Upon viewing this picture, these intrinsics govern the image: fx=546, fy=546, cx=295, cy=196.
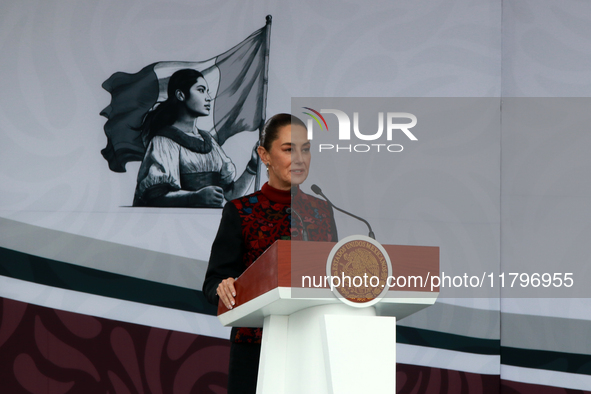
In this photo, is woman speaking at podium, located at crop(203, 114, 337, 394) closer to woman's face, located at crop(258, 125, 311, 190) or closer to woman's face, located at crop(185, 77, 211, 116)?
woman's face, located at crop(258, 125, 311, 190)

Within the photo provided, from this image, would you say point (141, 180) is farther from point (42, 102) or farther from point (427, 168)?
point (427, 168)

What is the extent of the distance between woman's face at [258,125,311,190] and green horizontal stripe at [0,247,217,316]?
1546 millimetres

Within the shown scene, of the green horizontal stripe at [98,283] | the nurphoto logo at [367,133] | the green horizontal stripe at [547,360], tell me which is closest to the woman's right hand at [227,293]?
the green horizontal stripe at [98,283]

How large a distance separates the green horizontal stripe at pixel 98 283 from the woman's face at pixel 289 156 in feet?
5.07

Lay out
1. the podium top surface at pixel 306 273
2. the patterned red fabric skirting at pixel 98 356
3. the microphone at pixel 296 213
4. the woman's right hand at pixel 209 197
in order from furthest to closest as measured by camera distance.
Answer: the woman's right hand at pixel 209 197, the patterned red fabric skirting at pixel 98 356, the microphone at pixel 296 213, the podium top surface at pixel 306 273

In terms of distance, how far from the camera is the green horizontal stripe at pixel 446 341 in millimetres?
2816

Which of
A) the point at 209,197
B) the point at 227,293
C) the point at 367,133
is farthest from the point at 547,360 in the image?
the point at 227,293

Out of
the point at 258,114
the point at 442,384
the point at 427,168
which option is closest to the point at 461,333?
the point at 442,384

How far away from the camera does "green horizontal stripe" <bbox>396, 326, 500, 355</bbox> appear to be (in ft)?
9.24

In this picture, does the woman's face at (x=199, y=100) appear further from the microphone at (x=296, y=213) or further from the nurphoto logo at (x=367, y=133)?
the microphone at (x=296, y=213)

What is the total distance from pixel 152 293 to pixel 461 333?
161 cm

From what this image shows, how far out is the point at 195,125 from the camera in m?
2.94

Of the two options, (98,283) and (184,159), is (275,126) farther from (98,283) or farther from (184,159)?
(98,283)

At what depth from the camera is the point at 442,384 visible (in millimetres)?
2783
